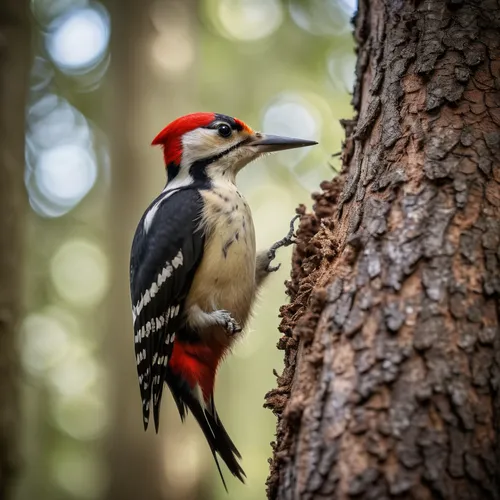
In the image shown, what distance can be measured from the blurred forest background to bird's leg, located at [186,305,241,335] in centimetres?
40

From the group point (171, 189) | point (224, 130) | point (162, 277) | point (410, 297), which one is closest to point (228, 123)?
point (224, 130)

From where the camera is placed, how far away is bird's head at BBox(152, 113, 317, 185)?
11.4ft

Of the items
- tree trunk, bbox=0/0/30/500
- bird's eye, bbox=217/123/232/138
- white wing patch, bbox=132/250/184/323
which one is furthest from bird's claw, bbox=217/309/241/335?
tree trunk, bbox=0/0/30/500

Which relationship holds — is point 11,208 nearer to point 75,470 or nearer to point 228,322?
point 228,322

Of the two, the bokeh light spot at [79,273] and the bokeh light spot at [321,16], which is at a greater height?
the bokeh light spot at [321,16]

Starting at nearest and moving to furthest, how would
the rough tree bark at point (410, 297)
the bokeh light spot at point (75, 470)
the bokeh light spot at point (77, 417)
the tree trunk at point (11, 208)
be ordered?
the rough tree bark at point (410, 297) < the tree trunk at point (11, 208) < the bokeh light spot at point (75, 470) < the bokeh light spot at point (77, 417)

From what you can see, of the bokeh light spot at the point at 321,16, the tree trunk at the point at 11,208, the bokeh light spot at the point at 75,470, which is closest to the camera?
the tree trunk at the point at 11,208

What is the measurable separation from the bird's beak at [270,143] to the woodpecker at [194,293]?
0.23ft

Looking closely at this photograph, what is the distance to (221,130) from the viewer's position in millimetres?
3520

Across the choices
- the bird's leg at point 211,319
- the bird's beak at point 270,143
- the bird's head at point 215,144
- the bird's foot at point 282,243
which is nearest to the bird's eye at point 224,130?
the bird's head at point 215,144

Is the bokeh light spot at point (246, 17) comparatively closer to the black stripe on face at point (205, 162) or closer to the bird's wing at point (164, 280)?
the black stripe on face at point (205, 162)

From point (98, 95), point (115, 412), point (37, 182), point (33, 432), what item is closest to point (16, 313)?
point (115, 412)

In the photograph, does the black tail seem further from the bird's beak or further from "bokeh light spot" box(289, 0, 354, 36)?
"bokeh light spot" box(289, 0, 354, 36)

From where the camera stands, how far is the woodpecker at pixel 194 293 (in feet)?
10.1
